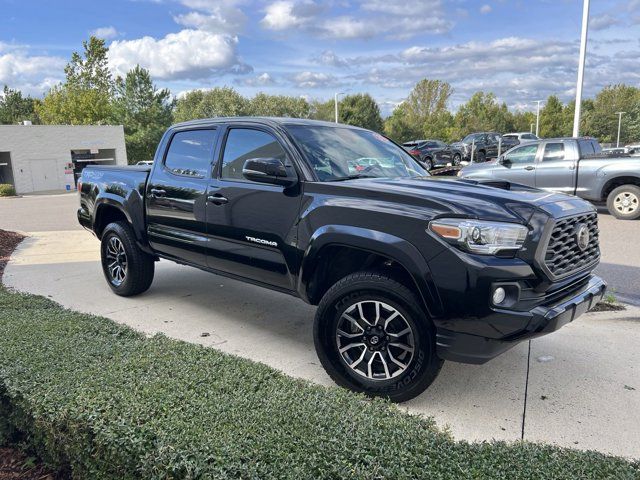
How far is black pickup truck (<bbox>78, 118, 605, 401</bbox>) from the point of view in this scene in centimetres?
294

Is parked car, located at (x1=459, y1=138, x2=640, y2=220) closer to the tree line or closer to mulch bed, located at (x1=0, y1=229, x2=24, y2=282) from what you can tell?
mulch bed, located at (x1=0, y1=229, x2=24, y2=282)

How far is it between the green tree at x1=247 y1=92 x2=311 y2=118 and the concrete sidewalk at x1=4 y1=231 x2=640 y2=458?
61746 millimetres

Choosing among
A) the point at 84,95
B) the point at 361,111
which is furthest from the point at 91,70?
the point at 361,111

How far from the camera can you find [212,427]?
235 cm

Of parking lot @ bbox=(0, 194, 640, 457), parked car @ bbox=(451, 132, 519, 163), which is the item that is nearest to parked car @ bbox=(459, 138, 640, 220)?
parking lot @ bbox=(0, 194, 640, 457)

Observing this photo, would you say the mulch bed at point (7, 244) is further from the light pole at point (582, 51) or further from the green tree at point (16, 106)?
the green tree at point (16, 106)

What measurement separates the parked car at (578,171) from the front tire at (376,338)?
27.5 feet

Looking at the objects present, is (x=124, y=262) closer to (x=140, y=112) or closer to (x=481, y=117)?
(x=140, y=112)

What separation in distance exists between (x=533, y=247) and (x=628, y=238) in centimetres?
739

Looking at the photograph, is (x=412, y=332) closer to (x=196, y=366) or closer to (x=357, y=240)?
(x=357, y=240)

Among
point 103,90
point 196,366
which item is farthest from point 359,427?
point 103,90

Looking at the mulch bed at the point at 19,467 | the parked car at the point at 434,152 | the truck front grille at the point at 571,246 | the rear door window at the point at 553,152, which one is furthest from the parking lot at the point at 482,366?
the parked car at the point at 434,152

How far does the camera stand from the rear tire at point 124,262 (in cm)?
572

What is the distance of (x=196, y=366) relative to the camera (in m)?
3.02
